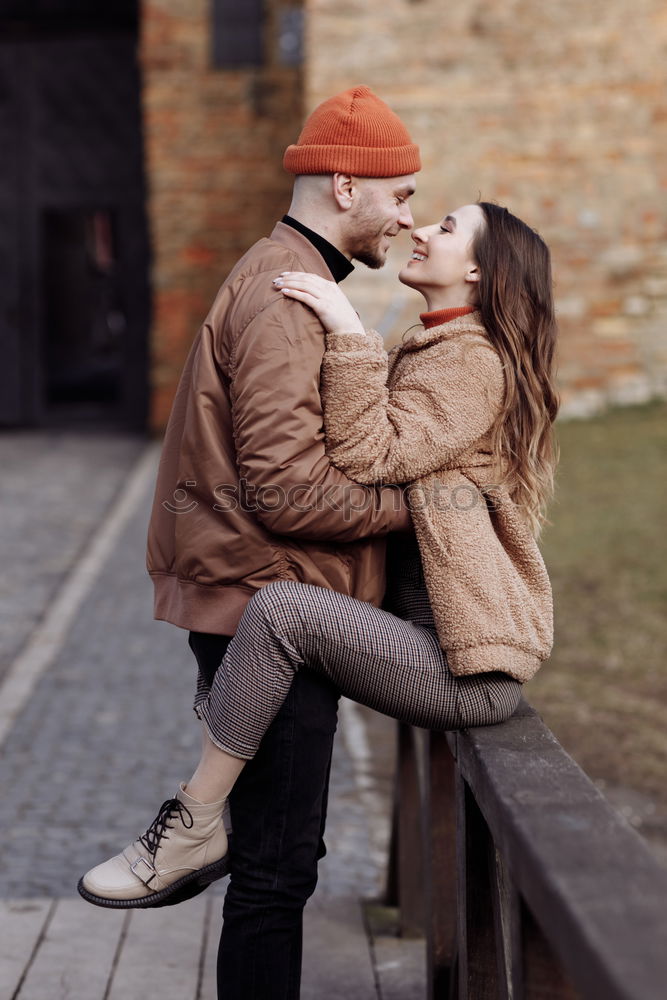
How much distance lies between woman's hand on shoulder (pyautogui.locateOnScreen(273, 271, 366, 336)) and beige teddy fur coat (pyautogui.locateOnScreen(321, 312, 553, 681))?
0.02 metres

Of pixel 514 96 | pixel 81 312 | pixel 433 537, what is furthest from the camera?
pixel 81 312

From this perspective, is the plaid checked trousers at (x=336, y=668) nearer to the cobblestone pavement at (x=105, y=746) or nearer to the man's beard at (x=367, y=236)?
the man's beard at (x=367, y=236)

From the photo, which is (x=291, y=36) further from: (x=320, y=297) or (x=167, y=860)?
(x=167, y=860)

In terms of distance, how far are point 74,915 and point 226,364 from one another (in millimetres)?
2045

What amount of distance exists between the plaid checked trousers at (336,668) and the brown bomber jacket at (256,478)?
0.10 meters

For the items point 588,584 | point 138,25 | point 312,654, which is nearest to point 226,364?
point 312,654

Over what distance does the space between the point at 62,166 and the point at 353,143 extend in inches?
528

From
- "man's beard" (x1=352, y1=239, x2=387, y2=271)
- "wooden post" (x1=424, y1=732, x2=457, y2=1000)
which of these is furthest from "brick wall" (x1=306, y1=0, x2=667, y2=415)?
"man's beard" (x1=352, y1=239, x2=387, y2=271)

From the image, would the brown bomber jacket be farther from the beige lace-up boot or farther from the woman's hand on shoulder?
the beige lace-up boot

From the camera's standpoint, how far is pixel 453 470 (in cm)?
253

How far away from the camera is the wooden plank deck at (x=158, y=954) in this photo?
3430mm

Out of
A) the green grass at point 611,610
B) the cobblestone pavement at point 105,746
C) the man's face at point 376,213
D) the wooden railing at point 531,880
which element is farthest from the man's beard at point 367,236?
the cobblestone pavement at point 105,746

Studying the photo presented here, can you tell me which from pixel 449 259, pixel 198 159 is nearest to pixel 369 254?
pixel 449 259

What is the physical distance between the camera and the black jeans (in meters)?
2.48
